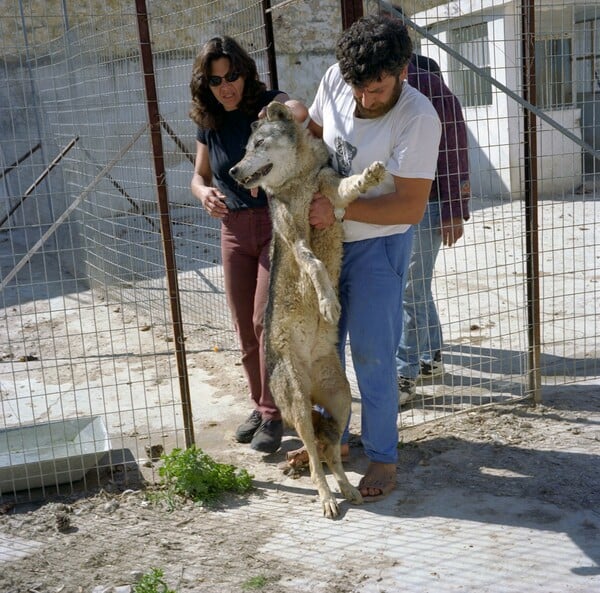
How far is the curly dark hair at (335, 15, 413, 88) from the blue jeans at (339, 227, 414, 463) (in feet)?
2.74

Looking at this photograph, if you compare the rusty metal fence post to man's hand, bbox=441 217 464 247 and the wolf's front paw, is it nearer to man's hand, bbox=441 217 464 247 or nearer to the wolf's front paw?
the wolf's front paw

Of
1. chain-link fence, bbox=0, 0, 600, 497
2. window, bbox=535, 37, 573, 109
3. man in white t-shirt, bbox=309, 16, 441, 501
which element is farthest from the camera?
window, bbox=535, 37, 573, 109

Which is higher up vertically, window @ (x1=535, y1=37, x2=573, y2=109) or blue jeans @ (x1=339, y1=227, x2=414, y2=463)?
window @ (x1=535, y1=37, x2=573, y2=109)

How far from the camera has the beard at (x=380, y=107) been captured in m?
3.47

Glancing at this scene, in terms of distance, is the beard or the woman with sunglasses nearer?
the beard

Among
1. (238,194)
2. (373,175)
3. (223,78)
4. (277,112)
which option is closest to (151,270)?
(238,194)

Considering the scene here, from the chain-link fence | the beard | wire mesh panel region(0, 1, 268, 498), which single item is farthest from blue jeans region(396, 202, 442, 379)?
wire mesh panel region(0, 1, 268, 498)

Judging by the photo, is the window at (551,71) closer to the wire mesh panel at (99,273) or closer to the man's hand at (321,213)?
the wire mesh panel at (99,273)

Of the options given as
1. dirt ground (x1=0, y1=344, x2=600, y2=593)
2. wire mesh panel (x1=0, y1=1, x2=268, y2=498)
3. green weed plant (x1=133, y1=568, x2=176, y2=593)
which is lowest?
dirt ground (x1=0, y1=344, x2=600, y2=593)

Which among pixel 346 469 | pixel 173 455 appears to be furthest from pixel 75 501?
pixel 346 469

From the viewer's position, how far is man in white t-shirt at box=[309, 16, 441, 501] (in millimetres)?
3342

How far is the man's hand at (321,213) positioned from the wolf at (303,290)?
0.15 feet

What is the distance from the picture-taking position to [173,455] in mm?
4098

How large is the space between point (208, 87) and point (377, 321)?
5.46 feet
